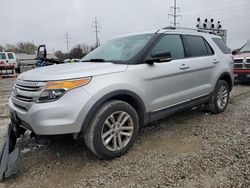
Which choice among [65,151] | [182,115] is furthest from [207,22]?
[65,151]

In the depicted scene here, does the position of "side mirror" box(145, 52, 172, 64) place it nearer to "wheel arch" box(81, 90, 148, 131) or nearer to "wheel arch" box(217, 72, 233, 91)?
"wheel arch" box(81, 90, 148, 131)

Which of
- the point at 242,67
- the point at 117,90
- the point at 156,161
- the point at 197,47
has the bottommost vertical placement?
the point at 156,161

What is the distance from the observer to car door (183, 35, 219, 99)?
4.60m

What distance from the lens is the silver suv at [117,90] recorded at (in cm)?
301

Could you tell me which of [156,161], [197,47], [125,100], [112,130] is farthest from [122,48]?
[156,161]

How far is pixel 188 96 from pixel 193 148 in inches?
41.1

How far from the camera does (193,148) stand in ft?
12.4

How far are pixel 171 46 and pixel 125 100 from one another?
1.36m

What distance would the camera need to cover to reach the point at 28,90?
10.4ft

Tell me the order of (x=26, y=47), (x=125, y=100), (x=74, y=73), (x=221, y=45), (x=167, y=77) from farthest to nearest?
(x=26, y=47)
(x=221, y=45)
(x=167, y=77)
(x=125, y=100)
(x=74, y=73)

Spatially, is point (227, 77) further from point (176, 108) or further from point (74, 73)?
point (74, 73)

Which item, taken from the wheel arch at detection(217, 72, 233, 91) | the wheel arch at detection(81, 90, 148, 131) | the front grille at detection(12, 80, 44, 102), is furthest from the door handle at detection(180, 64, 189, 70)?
the front grille at detection(12, 80, 44, 102)

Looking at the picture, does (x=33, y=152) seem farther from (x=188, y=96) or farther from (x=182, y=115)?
(x=182, y=115)

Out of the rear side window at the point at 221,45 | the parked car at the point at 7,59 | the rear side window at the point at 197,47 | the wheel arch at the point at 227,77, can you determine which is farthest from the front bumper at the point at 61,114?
the parked car at the point at 7,59
